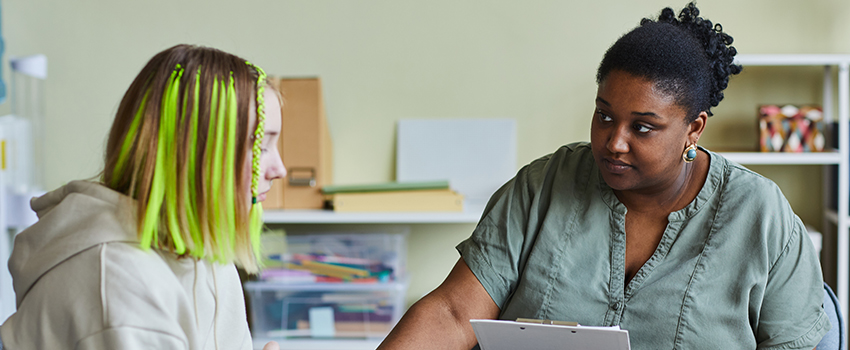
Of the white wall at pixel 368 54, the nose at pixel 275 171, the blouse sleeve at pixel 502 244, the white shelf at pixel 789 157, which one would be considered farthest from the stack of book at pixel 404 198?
the nose at pixel 275 171

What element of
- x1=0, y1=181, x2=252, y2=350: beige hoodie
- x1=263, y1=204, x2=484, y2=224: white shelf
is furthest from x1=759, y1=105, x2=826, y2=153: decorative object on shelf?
x1=0, y1=181, x2=252, y2=350: beige hoodie

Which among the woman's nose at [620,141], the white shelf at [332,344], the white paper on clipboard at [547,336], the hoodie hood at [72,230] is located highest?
the woman's nose at [620,141]

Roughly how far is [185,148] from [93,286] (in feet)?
0.61

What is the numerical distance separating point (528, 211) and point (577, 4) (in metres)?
1.21

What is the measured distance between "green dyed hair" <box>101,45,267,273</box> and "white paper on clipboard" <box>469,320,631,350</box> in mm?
409

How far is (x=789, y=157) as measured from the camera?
1879mm

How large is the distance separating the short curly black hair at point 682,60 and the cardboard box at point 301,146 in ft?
3.53

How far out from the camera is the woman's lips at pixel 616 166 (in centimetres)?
105

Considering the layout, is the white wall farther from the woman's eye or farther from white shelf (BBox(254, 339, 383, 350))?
the woman's eye

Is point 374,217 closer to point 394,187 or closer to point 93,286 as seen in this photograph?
point 394,187

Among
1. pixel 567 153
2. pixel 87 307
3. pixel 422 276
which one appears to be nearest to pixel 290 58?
pixel 422 276

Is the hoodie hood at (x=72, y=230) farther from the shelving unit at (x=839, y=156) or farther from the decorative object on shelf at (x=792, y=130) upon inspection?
the decorative object on shelf at (x=792, y=130)

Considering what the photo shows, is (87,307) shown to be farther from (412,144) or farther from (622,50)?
(412,144)

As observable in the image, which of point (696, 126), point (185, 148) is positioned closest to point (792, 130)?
point (696, 126)
